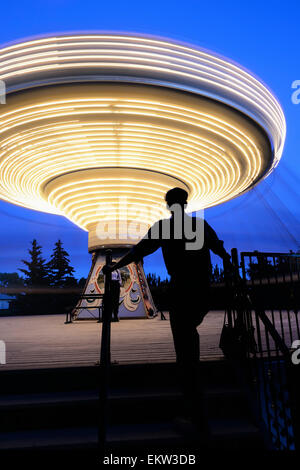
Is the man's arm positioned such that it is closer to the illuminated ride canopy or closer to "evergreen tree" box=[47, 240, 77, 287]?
the illuminated ride canopy

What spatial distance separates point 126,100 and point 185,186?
14.1 ft

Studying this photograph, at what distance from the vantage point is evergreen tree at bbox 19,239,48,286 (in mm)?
41703

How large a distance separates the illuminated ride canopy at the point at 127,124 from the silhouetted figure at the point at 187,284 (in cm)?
347

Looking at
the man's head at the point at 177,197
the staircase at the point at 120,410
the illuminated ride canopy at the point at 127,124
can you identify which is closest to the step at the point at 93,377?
the staircase at the point at 120,410

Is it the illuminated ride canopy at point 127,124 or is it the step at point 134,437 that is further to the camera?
the illuminated ride canopy at point 127,124

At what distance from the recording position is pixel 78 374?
3.66 m

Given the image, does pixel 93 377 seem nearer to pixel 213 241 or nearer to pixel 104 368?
pixel 104 368

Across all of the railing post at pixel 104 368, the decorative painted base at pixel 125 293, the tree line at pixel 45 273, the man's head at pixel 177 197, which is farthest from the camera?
the tree line at pixel 45 273

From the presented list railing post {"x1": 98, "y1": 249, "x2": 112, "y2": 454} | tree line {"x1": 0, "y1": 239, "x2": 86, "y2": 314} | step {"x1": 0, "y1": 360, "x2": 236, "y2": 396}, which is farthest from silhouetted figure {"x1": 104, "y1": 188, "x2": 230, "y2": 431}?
tree line {"x1": 0, "y1": 239, "x2": 86, "y2": 314}

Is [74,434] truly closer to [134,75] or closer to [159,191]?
[134,75]

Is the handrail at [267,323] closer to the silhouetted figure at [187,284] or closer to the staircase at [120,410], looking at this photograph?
the silhouetted figure at [187,284]

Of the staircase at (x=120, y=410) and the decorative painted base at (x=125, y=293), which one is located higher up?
the decorative painted base at (x=125, y=293)

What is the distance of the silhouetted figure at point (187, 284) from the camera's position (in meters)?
2.58
